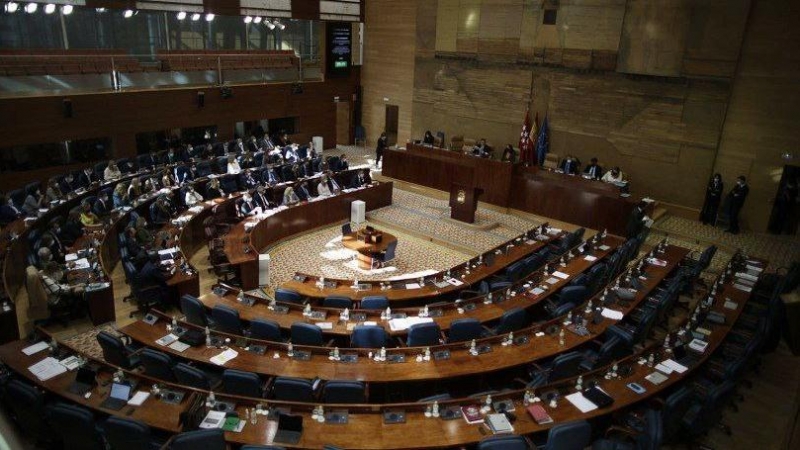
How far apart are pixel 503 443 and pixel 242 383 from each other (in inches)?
Answer: 123

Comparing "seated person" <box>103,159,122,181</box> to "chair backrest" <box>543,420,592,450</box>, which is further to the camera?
"seated person" <box>103,159,122,181</box>

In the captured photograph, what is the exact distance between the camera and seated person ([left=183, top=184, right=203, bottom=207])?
13.4m

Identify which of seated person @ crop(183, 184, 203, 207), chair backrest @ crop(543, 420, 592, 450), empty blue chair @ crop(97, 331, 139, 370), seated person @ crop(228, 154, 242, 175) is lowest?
empty blue chair @ crop(97, 331, 139, 370)

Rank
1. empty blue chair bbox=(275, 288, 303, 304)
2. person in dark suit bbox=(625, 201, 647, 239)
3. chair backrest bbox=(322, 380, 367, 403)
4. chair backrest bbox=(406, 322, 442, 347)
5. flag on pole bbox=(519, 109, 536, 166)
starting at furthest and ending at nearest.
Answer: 1. flag on pole bbox=(519, 109, 536, 166)
2. person in dark suit bbox=(625, 201, 647, 239)
3. empty blue chair bbox=(275, 288, 303, 304)
4. chair backrest bbox=(406, 322, 442, 347)
5. chair backrest bbox=(322, 380, 367, 403)

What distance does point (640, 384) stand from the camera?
697cm

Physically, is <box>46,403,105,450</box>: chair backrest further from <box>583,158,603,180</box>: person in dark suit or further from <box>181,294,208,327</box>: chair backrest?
<box>583,158,603,180</box>: person in dark suit

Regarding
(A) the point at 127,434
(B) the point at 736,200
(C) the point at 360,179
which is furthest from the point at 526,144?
(A) the point at 127,434

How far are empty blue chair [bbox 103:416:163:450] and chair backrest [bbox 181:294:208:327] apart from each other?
2844mm

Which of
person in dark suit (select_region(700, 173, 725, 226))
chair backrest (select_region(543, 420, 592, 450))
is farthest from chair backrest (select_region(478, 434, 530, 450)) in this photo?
person in dark suit (select_region(700, 173, 725, 226))

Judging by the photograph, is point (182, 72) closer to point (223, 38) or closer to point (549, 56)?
point (223, 38)

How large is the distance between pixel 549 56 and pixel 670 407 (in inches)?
563

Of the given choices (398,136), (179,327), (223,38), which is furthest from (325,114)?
(179,327)

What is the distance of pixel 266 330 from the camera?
7871 mm

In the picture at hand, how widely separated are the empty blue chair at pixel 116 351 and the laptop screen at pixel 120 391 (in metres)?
1.03
